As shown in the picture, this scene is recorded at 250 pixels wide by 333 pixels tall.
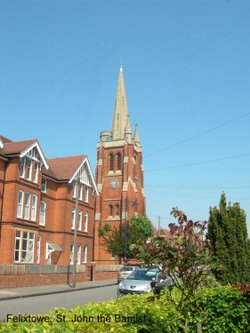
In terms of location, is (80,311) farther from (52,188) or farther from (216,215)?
(52,188)

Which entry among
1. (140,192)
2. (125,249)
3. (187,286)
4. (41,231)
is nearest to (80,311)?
(187,286)

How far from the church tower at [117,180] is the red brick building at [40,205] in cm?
2747

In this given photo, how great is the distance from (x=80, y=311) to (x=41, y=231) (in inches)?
1275

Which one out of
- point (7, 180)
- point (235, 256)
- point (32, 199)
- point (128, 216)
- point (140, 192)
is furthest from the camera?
point (140, 192)

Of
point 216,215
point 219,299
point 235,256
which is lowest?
point 219,299

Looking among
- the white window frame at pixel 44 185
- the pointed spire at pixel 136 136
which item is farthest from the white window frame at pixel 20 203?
the pointed spire at pixel 136 136

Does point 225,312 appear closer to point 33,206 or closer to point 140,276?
point 140,276

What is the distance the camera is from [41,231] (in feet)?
121

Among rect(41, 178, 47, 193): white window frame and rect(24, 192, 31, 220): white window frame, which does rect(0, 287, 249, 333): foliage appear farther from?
rect(41, 178, 47, 193): white window frame

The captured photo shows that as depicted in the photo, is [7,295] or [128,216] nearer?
[7,295]

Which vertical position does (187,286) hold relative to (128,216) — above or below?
below

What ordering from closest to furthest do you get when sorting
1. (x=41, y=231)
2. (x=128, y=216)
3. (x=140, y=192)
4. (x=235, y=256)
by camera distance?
(x=235, y=256) < (x=41, y=231) < (x=128, y=216) < (x=140, y=192)

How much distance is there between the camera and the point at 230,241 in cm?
1296

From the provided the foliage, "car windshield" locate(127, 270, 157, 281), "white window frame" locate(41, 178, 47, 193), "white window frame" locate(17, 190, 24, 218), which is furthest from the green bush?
"white window frame" locate(41, 178, 47, 193)
